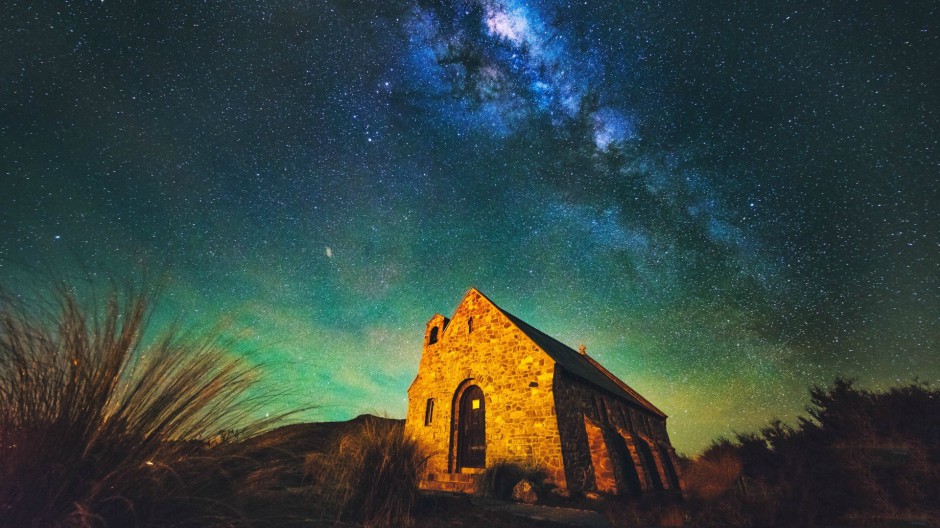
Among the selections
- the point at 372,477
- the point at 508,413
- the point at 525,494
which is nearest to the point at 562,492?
the point at 525,494

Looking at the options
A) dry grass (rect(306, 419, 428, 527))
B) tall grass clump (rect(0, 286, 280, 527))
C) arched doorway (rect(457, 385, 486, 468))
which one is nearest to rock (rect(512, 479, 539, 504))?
arched doorway (rect(457, 385, 486, 468))

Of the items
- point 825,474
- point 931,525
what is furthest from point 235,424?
point 825,474

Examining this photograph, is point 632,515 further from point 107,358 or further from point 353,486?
point 107,358

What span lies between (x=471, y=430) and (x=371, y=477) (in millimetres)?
9334

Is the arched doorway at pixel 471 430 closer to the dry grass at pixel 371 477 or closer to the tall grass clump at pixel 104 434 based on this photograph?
the dry grass at pixel 371 477

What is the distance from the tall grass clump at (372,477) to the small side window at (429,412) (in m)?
9.52

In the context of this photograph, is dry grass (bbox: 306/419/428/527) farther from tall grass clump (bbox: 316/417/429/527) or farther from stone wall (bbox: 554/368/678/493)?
stone wall (bbox: 554/368/678/493)

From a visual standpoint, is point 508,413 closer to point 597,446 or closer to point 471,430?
point 471,430

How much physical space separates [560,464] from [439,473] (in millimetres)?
4625

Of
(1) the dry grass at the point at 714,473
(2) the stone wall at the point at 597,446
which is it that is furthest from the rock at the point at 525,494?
(1) the dry grass at the point at 714,473

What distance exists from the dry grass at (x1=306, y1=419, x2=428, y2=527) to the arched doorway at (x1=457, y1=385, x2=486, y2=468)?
Answer: 8.28 m

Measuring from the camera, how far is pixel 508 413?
1262 centimetres

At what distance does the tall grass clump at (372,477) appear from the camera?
4602 millimetres

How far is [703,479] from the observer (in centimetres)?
1315
